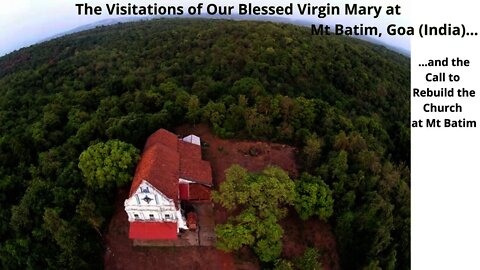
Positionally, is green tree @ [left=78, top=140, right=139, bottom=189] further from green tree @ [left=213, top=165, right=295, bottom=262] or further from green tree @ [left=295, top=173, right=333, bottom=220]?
green tree @ [left=295, top=173, right=333, bottom=220]

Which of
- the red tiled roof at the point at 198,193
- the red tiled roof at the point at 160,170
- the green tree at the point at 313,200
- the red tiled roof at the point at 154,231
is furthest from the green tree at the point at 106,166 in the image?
the green tree at the point at 313,200

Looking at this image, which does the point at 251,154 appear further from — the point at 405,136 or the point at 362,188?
the point at 405,136

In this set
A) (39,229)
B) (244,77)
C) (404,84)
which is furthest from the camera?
(404,84)

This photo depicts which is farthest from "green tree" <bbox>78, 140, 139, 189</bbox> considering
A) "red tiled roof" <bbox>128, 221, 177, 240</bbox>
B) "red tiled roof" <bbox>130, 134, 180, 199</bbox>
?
"red tiled roof" <bbox>128, 221, 177, 240</bbox>

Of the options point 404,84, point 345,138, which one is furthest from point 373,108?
point 345,138

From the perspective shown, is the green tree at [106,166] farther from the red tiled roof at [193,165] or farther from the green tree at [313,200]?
the green tree at [313,200]

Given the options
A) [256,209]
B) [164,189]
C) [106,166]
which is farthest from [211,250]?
[106,166]
